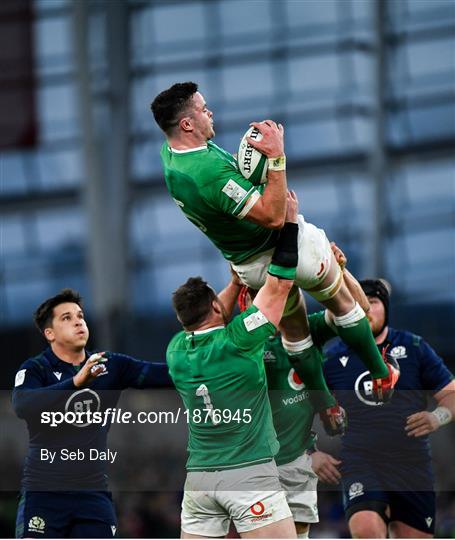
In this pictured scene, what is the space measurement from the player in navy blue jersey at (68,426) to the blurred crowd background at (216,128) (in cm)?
1278

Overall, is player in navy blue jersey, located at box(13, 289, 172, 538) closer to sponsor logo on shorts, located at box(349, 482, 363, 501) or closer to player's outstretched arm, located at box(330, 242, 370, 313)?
player's outstretched arm, located at box(330, 242, 370, 313)

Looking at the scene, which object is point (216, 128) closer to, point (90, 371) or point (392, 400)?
point (392, 400)

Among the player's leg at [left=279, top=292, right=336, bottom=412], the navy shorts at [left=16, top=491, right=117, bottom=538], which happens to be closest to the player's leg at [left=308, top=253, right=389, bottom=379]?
the player's leg at [left=279, top=292, right=336, bottom=412]

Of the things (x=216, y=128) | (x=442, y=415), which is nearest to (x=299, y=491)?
(x=442, y=415)

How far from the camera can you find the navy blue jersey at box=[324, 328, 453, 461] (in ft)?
29.2

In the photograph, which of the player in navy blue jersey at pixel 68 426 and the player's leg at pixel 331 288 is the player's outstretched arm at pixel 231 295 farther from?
the player's leg at pixel 331 288

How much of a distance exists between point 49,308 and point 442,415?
9.34 feet

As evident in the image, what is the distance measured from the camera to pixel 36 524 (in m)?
7.92

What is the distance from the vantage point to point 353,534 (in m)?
8.76

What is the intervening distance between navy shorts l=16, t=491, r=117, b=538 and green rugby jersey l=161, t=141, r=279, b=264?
75.7 inches

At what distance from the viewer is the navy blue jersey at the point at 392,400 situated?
8.89m

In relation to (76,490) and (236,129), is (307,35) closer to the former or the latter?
(236,129)

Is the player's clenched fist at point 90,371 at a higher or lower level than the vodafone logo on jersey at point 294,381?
higher

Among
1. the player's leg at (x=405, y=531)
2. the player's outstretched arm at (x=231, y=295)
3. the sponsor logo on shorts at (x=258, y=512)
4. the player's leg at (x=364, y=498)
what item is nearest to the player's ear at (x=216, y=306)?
the player's outstretched arm at (x=231, y=295)
